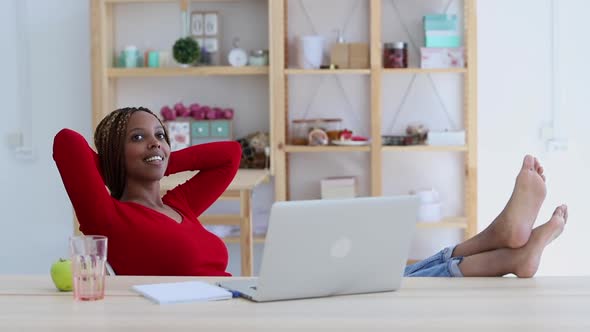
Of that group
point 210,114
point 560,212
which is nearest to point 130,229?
point 560,212

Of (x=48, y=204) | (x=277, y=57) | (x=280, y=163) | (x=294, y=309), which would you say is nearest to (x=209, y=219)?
(x=280, y=163)

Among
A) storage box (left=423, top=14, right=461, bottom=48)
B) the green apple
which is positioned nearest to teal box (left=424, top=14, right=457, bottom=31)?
storage box (left=423, top=14, right=461, bottom=48)

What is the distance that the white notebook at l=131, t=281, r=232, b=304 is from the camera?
1879mm

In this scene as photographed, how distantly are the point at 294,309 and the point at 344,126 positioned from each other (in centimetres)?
308

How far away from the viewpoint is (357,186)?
4871mm

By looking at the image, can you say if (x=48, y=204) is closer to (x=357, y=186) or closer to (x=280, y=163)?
(x=280, y=163)

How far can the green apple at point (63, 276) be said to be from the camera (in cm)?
199

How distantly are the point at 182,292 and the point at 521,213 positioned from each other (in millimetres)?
957

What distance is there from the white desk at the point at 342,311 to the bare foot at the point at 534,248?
0.17 metres

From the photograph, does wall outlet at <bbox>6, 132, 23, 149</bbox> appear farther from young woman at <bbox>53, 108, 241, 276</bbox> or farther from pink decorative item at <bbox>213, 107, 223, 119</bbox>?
young woman at <bbox>53, 108, 241, 276</bbox>

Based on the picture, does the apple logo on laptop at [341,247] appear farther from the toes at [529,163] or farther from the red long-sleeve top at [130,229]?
the toes at [529,163]

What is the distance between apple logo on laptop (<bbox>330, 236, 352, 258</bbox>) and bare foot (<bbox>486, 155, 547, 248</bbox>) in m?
0.67

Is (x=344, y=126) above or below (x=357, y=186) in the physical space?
above

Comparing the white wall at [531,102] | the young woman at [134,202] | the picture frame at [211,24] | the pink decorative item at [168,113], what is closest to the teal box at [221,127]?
the pink decorative item at [168,113]
